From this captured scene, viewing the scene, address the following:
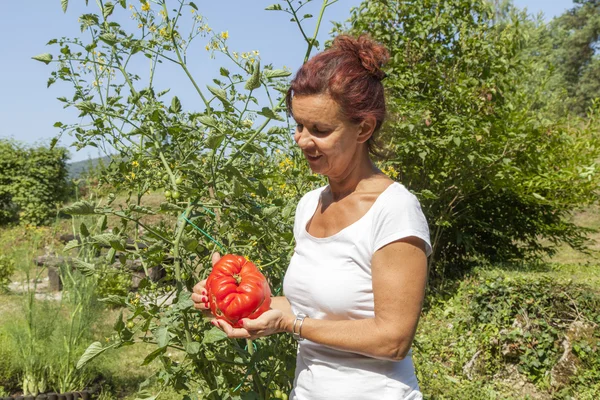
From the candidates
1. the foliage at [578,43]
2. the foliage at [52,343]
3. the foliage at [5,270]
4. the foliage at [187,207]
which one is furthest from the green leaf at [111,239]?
the foliage at [578,43]

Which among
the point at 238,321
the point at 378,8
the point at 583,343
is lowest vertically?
the point at 583,343

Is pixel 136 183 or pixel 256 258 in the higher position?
pixel 136 183

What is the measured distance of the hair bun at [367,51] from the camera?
1.54 meters

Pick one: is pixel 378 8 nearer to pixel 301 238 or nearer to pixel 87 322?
pixel 87 322

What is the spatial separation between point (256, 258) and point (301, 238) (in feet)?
2.82

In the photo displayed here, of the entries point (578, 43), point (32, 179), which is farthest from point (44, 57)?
point (578, 43)

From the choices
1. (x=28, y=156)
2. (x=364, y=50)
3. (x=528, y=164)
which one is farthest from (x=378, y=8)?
(x=28, y=156)

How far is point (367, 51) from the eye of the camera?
1552 millimetres

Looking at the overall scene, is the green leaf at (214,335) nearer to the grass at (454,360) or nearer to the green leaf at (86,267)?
the green leaf at (86,267)

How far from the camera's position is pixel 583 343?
13.4 ft

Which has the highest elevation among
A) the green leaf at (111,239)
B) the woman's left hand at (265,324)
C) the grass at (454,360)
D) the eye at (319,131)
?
the eye at (319,131)

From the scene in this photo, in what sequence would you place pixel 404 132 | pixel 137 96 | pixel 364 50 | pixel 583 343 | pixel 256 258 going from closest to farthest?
pixel 364 50 < pixel 137 96 < pixel 256 258 < pixel 583 343 < pixel 404 132

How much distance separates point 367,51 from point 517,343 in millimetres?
3433

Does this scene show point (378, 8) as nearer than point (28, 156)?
Yes
